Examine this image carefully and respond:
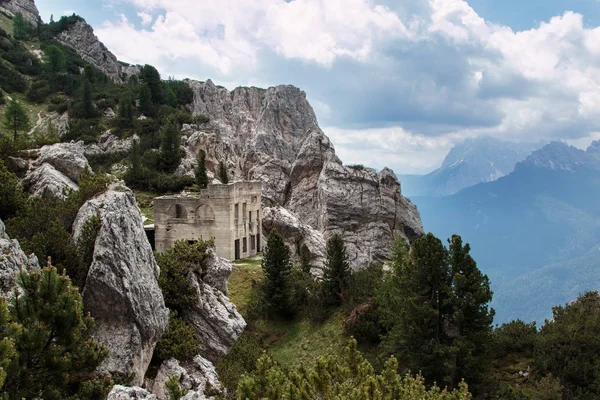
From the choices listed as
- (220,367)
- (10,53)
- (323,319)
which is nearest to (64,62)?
(10,53)

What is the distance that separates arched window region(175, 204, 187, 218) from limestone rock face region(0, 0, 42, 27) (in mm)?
118687

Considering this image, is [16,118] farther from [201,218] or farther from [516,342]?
[516,342]

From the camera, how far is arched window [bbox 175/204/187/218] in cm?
4494

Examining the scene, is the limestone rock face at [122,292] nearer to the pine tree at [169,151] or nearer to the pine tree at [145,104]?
the pine tree at [169,151]

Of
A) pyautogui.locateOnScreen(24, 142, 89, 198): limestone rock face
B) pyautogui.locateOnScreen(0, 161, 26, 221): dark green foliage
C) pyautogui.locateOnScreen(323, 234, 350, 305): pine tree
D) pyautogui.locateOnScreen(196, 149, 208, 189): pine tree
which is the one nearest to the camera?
pyautogui.locateOnScreen(0, 161, 26, 221): dark green foliage

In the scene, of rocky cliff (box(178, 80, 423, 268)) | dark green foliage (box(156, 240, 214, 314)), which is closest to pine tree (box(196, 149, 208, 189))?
rocky cliff (box(178, 80, 423, 268))

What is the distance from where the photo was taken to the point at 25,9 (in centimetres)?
13912

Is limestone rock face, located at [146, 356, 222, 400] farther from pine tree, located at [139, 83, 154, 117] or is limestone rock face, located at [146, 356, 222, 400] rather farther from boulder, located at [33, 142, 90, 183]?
pine tree, located at [139, 83, 154, 117]

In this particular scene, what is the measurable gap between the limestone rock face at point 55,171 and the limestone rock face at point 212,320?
887 centimetres

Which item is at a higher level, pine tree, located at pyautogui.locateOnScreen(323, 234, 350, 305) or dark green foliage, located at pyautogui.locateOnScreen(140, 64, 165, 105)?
dark green foliage, located at pyautogui.locateOnScreen(140, 64, 165, 105)

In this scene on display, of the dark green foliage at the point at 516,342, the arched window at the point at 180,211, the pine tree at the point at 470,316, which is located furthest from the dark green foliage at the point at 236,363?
the arched window at the point at 180,211

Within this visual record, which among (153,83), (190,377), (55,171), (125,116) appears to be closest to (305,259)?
(55,171)

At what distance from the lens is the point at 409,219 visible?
2980 inches

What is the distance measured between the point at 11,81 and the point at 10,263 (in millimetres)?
89591
